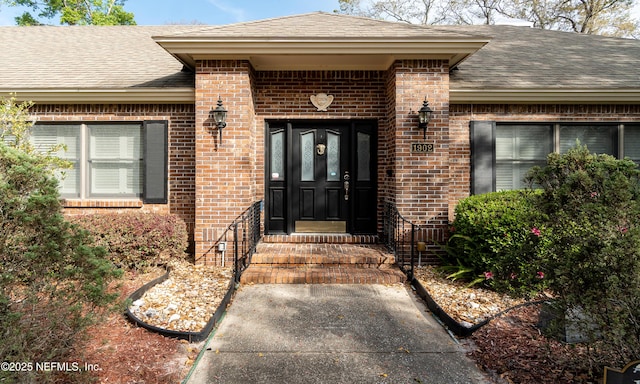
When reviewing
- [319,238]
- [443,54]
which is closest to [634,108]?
[443,54]

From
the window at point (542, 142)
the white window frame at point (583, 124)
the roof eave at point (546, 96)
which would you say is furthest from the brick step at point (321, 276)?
the roof eave at point (546, 96)

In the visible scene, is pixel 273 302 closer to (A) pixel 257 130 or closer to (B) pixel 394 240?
(B) pixel 394 240

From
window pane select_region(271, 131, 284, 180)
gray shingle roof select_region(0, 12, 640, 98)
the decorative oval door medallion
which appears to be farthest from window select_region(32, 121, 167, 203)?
the decorative oval door medallion

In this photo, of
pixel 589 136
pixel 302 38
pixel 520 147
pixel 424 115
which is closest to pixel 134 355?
pixel 302 38

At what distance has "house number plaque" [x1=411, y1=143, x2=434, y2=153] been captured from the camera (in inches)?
241

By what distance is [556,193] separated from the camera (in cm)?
300

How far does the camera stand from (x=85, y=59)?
7.98 m

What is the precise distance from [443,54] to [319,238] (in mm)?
3805

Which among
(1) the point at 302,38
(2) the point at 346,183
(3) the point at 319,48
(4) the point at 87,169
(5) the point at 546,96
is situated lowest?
(2) the point at 346,183

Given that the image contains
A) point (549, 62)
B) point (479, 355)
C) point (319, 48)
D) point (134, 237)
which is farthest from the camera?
point (549, 62)

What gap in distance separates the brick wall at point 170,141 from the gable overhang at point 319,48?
3.83 ft

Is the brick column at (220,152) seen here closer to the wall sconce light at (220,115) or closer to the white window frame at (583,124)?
the wall sconce light at (220,115)

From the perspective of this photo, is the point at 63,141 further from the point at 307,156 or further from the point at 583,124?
the point at 583,124

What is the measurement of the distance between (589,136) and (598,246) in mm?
5264
